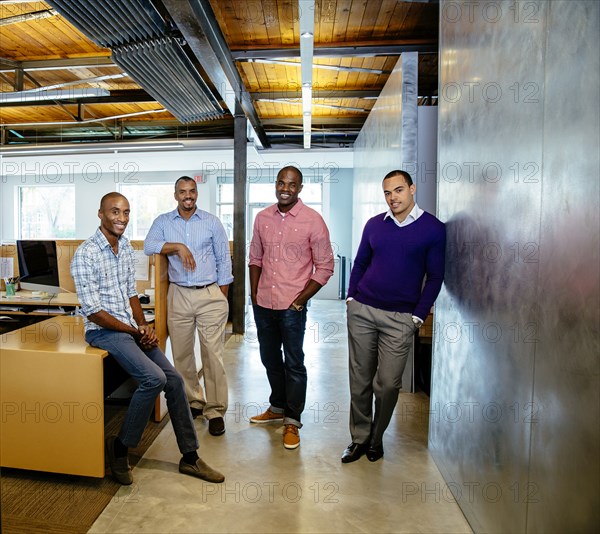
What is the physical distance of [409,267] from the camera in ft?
7.53

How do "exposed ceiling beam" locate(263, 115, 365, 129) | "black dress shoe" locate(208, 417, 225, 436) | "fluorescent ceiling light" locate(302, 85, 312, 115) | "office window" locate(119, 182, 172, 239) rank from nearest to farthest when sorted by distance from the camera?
"black dress shoe" locate(208, 417, 225, 436) → "fluorescent ceiling light" locate(302, 85, 312, 115) → "exposed ceiling beam" locate(263, 115, 365, 129) → "office window" locate(119, 182, 172, 239)

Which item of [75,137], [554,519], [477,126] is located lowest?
[554,519]

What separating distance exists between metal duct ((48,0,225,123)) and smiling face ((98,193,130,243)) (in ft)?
4.59

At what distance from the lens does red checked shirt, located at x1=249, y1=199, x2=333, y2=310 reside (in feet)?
8.66

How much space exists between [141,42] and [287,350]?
2625 mm

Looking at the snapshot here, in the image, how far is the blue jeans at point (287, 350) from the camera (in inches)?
105

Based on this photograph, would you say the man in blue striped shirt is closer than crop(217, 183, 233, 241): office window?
Yes

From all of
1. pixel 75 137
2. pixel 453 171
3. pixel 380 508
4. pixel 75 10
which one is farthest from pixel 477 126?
pixel 75 137

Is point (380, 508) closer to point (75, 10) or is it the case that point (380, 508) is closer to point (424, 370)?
point (424, 370)

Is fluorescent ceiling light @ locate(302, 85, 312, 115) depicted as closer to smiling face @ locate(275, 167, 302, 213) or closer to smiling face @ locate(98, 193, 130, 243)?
smiling face @ locate(275, 167, 302, 213)

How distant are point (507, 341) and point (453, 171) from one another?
1.08 meters

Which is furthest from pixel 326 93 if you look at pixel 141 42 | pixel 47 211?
pixel 47 211

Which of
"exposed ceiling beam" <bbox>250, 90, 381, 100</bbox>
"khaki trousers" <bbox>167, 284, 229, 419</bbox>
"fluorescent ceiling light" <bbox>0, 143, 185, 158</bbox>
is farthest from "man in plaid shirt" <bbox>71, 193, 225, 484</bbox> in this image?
"fluorescent ceiling light" <bbox>0, 143, 185, 158</bbox>

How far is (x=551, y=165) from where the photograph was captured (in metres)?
1.37
